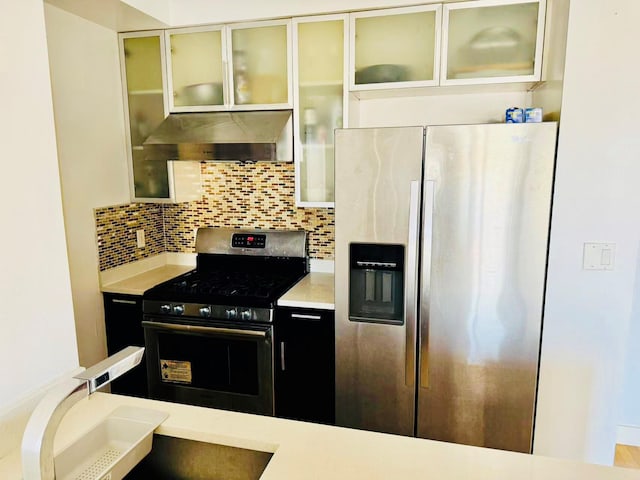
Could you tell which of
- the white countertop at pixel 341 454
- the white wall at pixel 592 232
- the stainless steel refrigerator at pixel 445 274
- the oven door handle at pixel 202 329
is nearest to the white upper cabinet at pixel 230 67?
the stainless steel refrigerator at pixel 445 274

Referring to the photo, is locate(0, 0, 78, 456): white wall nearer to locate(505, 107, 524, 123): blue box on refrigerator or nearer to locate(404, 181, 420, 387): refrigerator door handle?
locate(404, 181, 420, 387): refrigerator door handle

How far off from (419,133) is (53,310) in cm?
163

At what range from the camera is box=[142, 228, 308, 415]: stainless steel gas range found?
2428 millimetres

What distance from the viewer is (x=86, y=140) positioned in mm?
2559

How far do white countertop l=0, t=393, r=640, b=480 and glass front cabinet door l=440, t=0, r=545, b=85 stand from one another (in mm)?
1834

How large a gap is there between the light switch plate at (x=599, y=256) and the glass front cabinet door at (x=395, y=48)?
1.13 m

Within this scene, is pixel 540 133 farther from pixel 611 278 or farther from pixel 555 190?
pixel 611 278

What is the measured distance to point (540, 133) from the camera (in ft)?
6.40

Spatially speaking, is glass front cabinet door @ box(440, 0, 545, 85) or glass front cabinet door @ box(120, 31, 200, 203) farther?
glass front cabinet door @ box(120, 31, 200, 203)

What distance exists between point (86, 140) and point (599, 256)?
9.13 ft

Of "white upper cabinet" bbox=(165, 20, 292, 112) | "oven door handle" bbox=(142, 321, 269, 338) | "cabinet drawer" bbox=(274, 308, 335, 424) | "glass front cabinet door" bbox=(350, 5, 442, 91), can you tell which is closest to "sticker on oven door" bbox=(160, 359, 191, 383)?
"oven door handle" bbox=(142, 321, 269, 338)

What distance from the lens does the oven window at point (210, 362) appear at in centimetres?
246

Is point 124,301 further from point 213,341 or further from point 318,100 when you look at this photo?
point 318,100

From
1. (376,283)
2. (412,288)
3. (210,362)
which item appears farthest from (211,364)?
(412,288)
